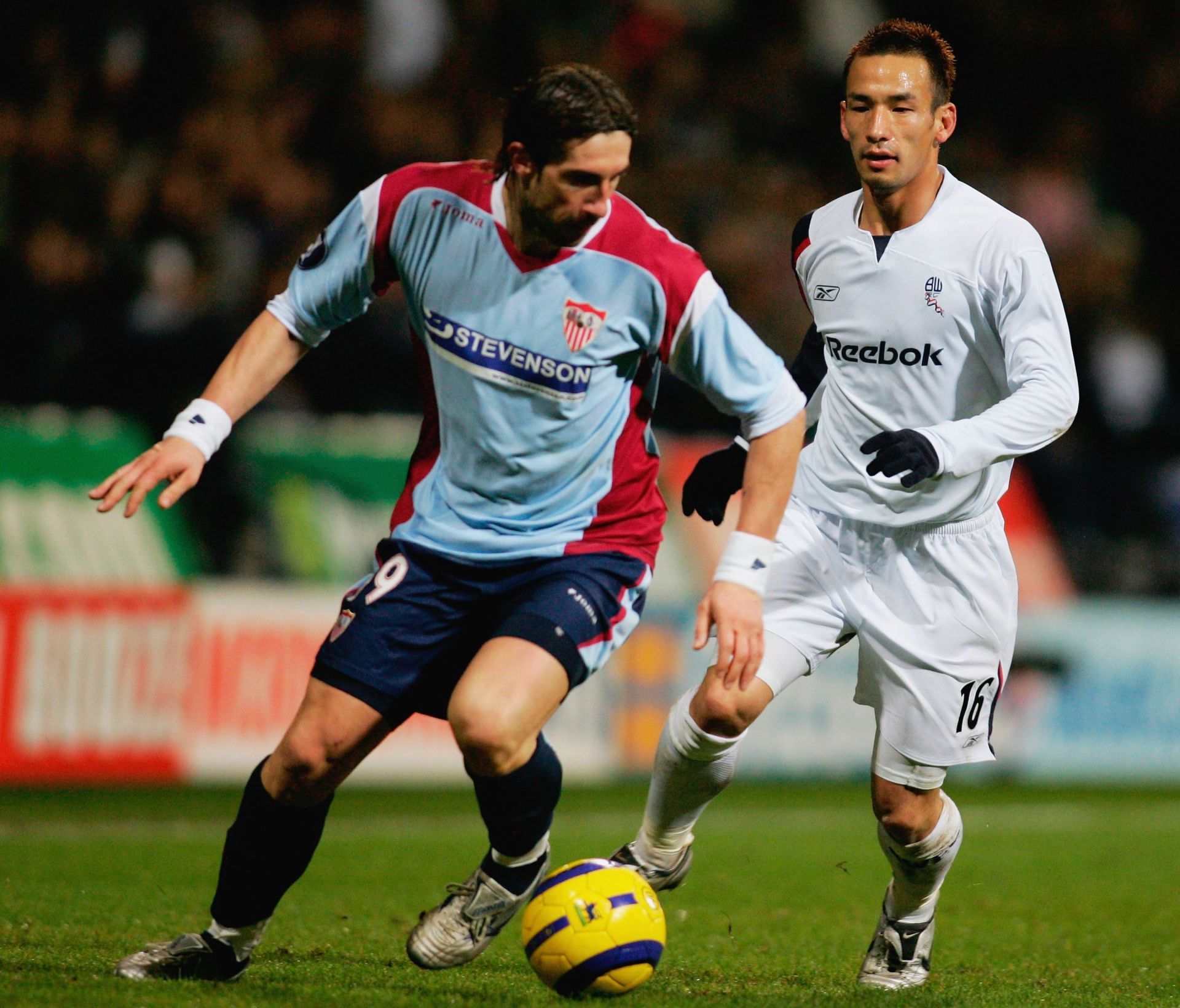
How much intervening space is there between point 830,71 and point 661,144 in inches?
94.5

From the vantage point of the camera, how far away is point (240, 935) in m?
4.49

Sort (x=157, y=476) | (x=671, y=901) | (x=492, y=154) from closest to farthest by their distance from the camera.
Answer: (x=157, y=476) < (x=671, y=901) < (x=492, y=154)

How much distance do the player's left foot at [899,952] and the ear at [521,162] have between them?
2.47 meters

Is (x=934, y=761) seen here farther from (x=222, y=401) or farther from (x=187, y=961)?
(x=222, y=401)

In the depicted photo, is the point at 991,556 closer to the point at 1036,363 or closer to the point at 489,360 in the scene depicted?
the point at 1036,363

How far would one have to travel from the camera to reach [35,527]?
938 centimetres

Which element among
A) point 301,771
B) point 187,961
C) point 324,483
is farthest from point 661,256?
point 324,483

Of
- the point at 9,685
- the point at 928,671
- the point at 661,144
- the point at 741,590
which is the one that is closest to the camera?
the point at 741,590

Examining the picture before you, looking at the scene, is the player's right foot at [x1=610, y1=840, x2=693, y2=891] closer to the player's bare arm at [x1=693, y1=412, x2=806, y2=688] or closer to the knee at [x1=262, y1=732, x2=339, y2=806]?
the knee at [x1=262, y1=732, x2=339, y2=806]

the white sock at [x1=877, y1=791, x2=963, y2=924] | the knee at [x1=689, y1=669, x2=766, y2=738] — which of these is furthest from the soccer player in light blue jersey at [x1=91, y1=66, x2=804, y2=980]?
the white sock at [x1=877, y1=791, x2=963, y2=924]

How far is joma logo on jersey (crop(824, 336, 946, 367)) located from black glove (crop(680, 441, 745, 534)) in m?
0.42

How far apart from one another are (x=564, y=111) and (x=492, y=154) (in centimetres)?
829

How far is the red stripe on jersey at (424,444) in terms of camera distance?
4578 mm

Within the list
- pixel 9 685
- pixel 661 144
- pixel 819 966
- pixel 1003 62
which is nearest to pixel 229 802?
pixel 9 685
